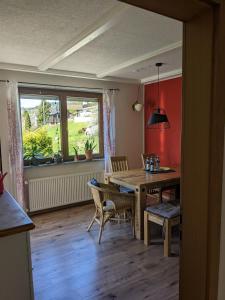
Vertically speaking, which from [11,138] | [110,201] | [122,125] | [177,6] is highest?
[177,6]

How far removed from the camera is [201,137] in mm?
1033

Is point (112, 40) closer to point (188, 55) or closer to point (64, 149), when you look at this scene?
point (188, 55)

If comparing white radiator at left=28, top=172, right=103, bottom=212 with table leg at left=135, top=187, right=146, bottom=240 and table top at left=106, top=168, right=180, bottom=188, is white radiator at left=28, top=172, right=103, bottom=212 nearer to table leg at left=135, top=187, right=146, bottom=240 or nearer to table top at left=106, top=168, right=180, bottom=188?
table top at left=106, top=168, right=180, bottom=188

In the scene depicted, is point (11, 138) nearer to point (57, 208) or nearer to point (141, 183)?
point (57, 208)

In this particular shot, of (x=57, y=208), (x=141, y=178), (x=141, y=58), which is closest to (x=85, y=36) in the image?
(x=141, y=58)

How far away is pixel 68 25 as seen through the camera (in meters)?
2.15

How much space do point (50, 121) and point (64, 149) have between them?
562 mm

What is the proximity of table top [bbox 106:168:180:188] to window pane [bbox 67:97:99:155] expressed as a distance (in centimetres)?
126

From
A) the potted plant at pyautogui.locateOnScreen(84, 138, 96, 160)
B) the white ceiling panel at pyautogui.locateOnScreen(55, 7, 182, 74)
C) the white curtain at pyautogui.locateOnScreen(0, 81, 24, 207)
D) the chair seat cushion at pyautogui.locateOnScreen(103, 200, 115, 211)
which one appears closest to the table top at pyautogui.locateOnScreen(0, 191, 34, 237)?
the chair seat cushion at pyautogui.locateOnScreen(103, 200, 115, 211)

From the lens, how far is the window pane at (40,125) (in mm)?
3891

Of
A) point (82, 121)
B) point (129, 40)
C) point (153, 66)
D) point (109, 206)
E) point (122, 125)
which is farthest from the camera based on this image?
point (122, 125)

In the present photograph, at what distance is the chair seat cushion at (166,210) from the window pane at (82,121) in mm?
2122

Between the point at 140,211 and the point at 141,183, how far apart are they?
356 millimetres

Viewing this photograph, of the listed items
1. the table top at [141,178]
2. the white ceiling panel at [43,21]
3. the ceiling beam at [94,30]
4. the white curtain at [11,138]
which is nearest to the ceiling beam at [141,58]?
the ceiling beam at [94,30]
